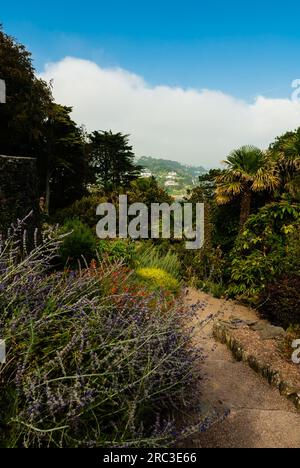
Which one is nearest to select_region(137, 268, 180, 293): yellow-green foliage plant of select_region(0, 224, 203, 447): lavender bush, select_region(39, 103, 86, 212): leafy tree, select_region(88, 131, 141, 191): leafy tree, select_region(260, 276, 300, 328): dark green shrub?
select_region(260, 276, 300, 328): dark green shrub

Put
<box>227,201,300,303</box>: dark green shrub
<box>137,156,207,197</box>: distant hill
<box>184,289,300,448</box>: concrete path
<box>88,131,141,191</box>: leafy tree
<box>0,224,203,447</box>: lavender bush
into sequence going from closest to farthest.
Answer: <box>0,224,203,447</box>: lavender bush
<box>184,289,300,448</box>: concrete path
<box>227,201,300,303</box>: dark green shrub
<box>137,156,207,197</box>: distant hill
<box>88,131,141,191</box>: leafy tree

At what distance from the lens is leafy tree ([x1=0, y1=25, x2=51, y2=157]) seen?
2166 cm

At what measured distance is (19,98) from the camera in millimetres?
22094

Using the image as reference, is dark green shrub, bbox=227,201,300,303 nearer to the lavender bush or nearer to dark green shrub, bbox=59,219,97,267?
dark green shrub, bbox=59,219,97,267

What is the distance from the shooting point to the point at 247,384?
4.52 m

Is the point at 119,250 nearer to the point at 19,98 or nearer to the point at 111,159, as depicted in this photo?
the point at 19,98

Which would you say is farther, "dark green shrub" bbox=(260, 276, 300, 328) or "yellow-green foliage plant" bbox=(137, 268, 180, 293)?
"yellow-green foliage plant" bbox=(137, 268, 180, 293)

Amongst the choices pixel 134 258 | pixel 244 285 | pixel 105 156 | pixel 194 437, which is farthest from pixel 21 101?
pixel 194 437

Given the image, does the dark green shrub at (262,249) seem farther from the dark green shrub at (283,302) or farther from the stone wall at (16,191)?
the stone wall at (16,191)

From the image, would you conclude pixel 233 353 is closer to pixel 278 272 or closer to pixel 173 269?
pixel 278 272

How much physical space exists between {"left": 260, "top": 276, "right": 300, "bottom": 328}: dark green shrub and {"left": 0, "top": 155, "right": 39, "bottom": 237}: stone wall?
4.50 m

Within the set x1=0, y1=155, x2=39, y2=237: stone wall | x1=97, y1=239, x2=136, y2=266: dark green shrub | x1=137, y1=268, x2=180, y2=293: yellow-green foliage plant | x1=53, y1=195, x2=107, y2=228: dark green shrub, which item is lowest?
x1=137, y1=268, x2=180, y2=293: yellow-green foliage plant

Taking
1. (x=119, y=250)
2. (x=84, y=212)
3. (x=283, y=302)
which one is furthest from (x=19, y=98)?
(x=283, y=302)

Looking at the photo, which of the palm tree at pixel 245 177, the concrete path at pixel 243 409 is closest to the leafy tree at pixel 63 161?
the palm tree at pixel 245 177
